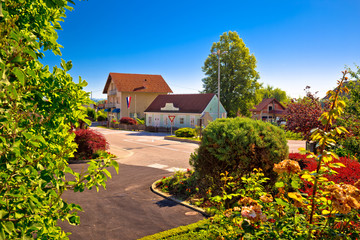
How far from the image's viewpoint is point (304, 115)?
39.1ft

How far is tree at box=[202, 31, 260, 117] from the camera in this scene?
45.7 metres

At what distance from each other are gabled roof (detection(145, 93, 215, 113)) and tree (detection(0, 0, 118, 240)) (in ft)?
115

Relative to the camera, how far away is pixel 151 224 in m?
6.73

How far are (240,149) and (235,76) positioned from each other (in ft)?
131

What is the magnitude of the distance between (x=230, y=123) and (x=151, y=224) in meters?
3.73

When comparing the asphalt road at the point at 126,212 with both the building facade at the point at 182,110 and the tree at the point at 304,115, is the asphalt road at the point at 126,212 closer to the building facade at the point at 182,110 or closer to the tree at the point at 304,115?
the tree at the point at 304,115

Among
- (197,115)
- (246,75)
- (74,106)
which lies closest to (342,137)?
(74,106)

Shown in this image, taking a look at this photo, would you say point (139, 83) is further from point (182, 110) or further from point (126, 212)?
point (126, 212)

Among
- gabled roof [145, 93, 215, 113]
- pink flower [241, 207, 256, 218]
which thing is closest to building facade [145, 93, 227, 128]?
gabled roof [145, 93, 215, 113]

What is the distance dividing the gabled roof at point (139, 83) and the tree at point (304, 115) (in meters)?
42.9

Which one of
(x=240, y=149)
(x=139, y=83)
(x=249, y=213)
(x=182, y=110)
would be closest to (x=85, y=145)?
(x=240, y=149)

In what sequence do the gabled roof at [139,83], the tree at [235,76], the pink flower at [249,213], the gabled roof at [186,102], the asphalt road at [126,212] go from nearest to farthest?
the pink flower at [249,213] < the asphalt road at [126,212] < the gabled roof at [186,102] < the tree at [235,76] < the gabled roof at [139,83]

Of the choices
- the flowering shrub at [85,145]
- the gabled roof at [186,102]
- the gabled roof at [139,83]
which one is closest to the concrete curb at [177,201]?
the flowering shrub at [85,145]

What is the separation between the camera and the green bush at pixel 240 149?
24.9 feet
